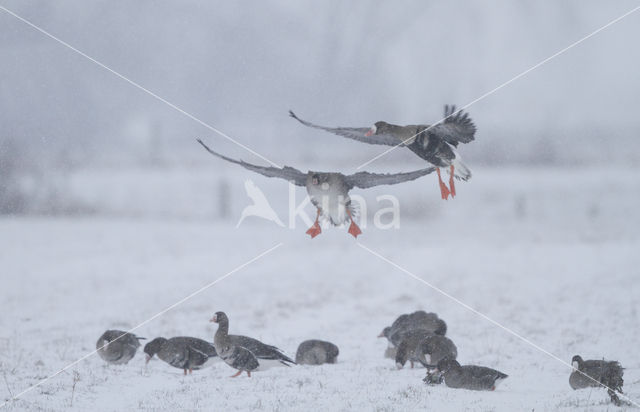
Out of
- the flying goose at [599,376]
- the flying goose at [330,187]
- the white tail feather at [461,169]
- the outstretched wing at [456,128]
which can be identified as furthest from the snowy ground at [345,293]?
the outstretched wing at [456,128]

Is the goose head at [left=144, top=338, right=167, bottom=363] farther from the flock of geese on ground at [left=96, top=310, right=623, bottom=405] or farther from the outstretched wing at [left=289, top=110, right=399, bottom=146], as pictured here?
the outstretched wing at [left=289, top=110, right=399, bottom=146]

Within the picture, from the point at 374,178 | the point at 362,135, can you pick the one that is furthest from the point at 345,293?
→ the point at 362,135

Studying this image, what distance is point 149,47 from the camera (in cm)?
4591

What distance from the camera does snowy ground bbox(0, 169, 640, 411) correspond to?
8.78 meters

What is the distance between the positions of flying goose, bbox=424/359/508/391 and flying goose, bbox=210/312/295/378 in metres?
2.27

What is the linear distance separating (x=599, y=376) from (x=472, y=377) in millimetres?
1609

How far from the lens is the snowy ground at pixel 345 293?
8.78m

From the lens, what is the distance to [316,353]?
10688 mm

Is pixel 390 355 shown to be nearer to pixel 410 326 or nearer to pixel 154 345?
pixel 410 326

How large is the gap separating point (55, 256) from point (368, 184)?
2365 cm

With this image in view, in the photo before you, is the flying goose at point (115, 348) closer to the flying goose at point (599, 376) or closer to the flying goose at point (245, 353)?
the flying goose at point (245, 353)

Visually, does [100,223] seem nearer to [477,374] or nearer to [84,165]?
[84,165]

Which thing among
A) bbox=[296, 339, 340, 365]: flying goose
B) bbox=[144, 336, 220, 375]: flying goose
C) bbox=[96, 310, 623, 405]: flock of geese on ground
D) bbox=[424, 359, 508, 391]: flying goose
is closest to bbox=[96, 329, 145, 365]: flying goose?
bbox=[96, 310, 623, 405]: flock of geese on ground

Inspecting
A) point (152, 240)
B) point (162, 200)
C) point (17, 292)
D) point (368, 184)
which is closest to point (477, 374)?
point (368, 184)
